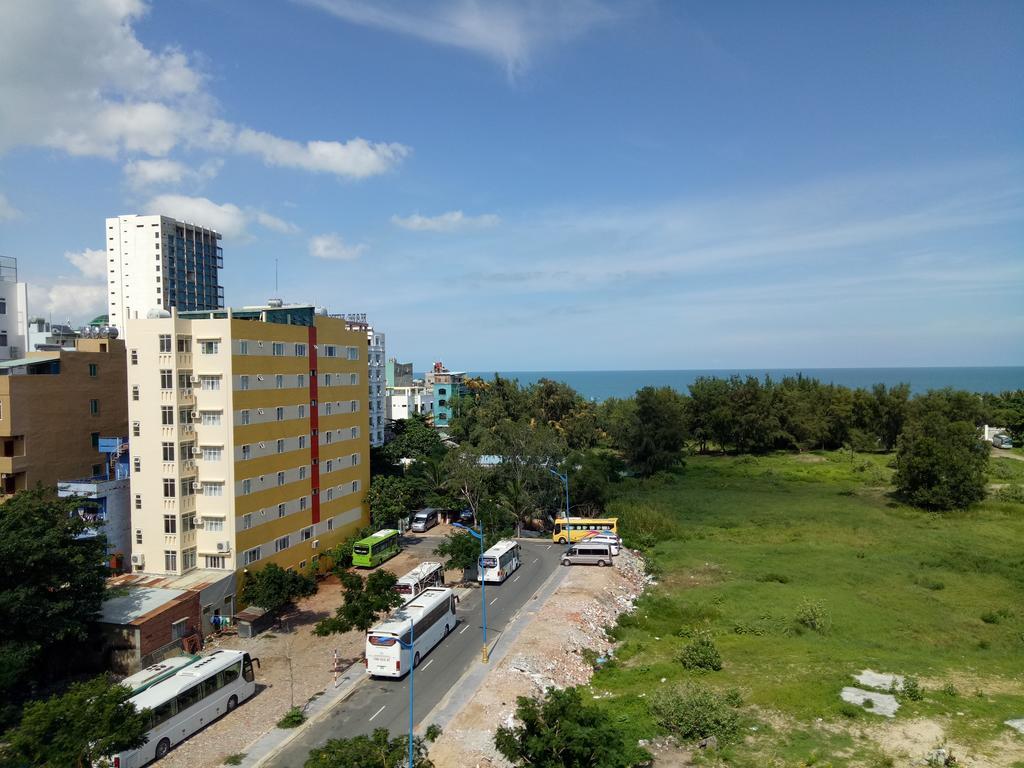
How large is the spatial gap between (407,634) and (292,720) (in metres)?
5.60

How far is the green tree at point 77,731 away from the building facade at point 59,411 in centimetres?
2339

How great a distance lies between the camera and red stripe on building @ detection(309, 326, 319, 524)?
142ft

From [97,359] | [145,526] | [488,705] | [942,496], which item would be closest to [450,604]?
[488,705]

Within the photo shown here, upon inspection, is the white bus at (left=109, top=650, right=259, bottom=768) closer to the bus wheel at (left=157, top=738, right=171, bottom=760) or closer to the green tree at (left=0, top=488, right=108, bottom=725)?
the bus wheel at (left=157, top=738, right=171, bottom=760)

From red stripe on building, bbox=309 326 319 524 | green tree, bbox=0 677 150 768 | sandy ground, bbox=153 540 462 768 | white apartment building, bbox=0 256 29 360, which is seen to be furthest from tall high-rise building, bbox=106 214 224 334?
green tree, bbox=0 677 150 768

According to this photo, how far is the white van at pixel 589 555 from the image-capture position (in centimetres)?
4503

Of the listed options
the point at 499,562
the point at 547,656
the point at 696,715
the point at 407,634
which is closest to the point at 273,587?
the point at 407,634

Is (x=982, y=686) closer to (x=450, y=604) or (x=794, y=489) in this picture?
(x=450, y=604)

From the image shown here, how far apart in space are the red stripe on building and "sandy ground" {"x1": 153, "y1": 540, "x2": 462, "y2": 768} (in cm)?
602

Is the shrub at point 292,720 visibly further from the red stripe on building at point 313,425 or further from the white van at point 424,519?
the white van at point 424,519

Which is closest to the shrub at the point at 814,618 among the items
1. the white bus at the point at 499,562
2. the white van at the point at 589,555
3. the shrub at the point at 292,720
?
the white van at the point at 589,555

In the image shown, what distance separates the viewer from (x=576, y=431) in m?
97.4

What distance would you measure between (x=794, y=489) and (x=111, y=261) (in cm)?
12752

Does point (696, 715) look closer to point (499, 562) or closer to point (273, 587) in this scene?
point (499, 562)
